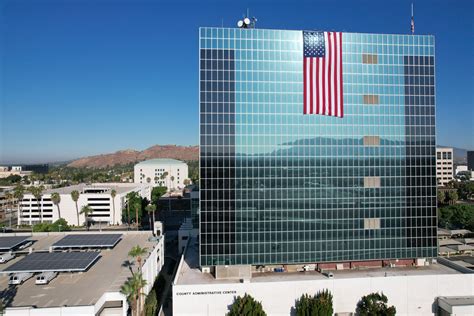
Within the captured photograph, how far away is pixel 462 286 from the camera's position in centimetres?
5281

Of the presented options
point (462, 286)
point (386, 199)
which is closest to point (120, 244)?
point (386, 199)

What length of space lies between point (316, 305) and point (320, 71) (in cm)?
3474

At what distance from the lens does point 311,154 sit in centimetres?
5366

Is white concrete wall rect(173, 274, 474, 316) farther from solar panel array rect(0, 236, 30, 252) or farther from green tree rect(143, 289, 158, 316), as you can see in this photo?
solar panel array rect(0, 236, 30, 252)

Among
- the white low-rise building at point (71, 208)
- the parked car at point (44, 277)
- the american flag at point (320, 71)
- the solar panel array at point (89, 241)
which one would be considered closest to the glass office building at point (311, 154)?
the american flag at point (320, 71)

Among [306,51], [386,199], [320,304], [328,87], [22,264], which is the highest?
[306,51]

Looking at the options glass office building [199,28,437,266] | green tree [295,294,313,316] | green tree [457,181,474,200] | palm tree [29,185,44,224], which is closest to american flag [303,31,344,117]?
glass office building [199,28,437,266]

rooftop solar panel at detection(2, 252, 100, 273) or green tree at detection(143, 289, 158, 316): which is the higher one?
rooftop solar panel at detection(2, 252, 100, 273)

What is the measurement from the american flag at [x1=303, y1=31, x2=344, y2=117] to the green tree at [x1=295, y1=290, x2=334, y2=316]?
2762cm

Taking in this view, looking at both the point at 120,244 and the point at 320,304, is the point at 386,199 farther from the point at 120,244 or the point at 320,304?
the point at 120,244

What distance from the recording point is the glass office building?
51906 millimetres

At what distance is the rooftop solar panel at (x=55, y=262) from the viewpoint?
2005 inches

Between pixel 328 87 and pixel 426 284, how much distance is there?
34217 millimetres

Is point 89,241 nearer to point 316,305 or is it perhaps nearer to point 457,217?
point 316,305
